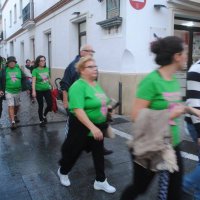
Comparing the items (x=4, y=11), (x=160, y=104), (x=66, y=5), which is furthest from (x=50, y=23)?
(x=4, y=11)

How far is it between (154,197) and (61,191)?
109cm

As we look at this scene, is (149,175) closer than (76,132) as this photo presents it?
Yes

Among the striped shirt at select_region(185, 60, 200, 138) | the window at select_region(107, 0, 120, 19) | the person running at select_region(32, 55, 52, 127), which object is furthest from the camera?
the window at select_region(107, 0, 120, 19)

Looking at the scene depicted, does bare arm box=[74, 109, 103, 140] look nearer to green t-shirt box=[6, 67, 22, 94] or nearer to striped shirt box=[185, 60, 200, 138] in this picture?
striped shirt box=[185, 60, 200, 138]

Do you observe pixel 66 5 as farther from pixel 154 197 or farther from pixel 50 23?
pixel 154 197

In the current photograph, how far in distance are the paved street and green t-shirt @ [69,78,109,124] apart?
3.20 feet

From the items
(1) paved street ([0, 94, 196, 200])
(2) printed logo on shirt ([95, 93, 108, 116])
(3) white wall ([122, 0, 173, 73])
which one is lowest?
(1) paved street ([0, 94, 196, 200])

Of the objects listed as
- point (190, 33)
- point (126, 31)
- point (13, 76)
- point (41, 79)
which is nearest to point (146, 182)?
Result: point (41, 79)

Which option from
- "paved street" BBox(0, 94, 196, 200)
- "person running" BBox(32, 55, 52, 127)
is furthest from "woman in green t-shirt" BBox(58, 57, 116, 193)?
"person running" BBox(32, 55, 52, 127)

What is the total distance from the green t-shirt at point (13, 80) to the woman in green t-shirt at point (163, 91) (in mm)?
5112

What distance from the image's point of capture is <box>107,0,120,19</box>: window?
25.9 ft

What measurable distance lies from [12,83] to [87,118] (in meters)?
4.23

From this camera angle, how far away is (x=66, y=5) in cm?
1169

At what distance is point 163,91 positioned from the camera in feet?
7.61
